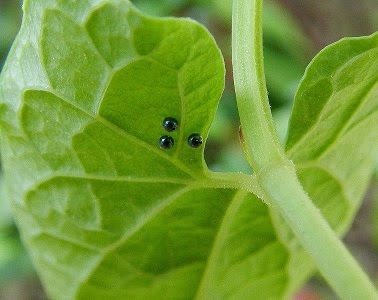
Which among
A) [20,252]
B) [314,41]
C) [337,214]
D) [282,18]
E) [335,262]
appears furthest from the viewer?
[314,41]

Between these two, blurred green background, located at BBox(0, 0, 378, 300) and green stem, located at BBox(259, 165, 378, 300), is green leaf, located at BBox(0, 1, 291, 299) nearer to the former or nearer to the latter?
green stem, located at BBox(259, 165, 378, 300)

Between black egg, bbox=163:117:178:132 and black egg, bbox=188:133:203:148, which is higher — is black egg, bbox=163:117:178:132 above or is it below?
above

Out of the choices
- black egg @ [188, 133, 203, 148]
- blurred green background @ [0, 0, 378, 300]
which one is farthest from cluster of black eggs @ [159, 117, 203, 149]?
blurred green background @ [0, 0, 378, 300]

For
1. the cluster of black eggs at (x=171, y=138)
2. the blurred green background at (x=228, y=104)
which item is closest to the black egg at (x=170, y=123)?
the cluster of black eggs at (x=171, y=138)

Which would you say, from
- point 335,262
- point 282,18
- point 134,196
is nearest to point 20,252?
point 282,18

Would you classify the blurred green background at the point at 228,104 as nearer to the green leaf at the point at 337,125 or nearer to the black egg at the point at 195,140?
the green leaf at the point at 337,125

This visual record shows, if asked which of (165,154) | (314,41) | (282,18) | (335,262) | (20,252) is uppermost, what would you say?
(314,41)

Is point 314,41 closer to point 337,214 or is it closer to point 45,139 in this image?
point 337,214
